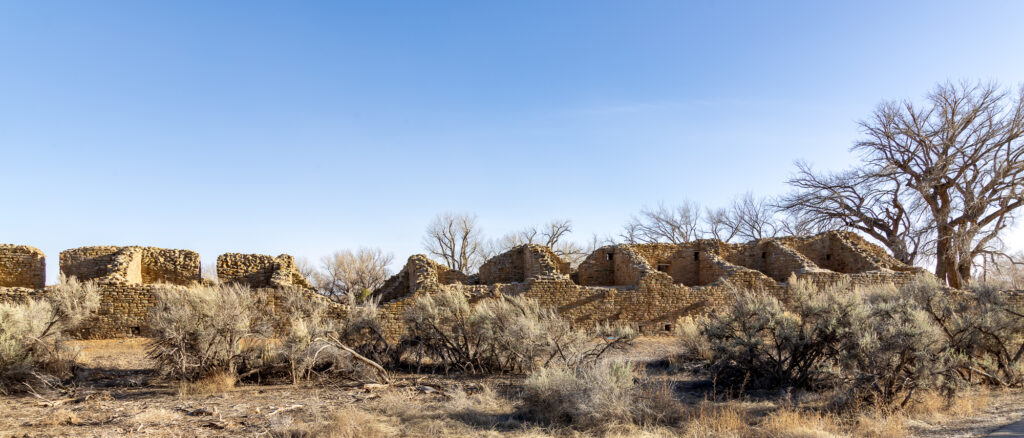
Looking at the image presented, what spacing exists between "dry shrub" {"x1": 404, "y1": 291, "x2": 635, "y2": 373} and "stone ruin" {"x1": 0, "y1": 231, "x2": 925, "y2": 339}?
2.94m

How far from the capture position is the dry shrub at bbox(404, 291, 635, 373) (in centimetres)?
930

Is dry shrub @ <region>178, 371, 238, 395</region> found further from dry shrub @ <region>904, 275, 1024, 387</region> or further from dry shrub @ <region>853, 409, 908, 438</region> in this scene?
dry shrub @ <region>904, 275, 1024, 387</region>

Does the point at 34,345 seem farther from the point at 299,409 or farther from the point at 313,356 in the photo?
the point at 299,409

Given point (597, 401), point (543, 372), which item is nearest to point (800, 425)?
point (597, 401)

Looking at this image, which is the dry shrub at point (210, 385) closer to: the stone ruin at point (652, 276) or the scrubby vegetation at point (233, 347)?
the scrubby vegetation at point (233, 347)

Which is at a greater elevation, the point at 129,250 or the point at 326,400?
the point at 129,250

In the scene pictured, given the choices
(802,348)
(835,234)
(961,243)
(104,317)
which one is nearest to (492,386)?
(802,348)

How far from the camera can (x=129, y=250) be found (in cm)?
1574

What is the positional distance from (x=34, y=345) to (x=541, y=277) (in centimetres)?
1044

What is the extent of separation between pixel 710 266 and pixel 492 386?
39.2ft

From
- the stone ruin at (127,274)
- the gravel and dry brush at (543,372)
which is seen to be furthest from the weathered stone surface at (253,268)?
the gravel and dry brush at (543,372)

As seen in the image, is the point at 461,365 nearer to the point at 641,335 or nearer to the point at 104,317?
the point at 641,335

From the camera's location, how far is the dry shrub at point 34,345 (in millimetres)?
8195

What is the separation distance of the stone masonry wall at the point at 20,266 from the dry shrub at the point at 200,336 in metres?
9.65
